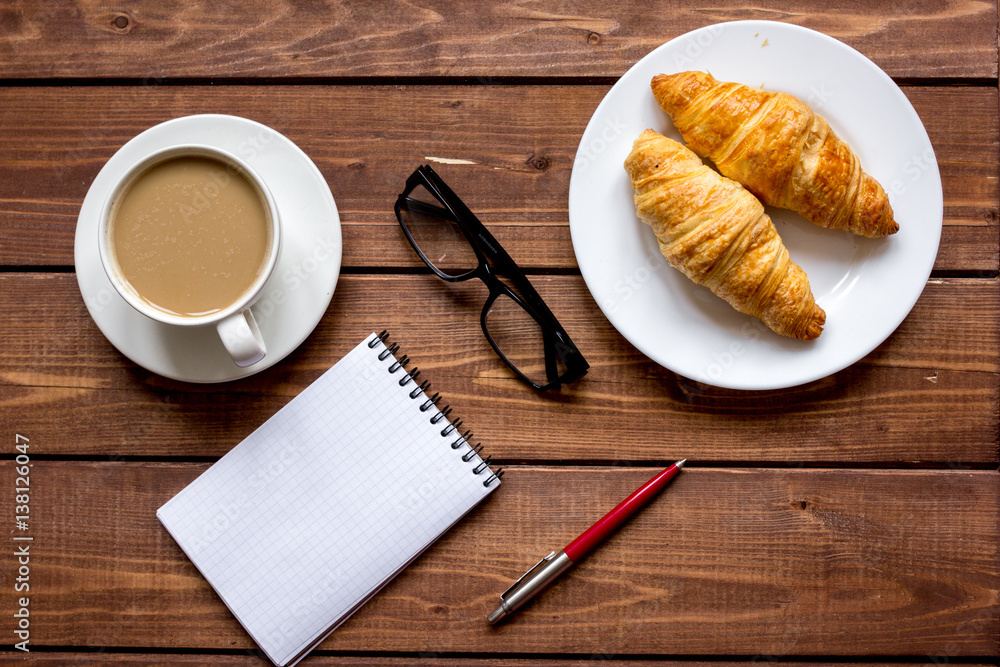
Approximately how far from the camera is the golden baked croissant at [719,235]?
3.12 feet

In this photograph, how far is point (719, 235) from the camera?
94cm

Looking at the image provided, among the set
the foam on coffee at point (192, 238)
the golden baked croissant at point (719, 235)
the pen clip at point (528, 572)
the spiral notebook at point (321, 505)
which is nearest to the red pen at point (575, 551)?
the pen clip at point (528, 572)

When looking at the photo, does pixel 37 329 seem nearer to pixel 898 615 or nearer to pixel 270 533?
pixel 270 533

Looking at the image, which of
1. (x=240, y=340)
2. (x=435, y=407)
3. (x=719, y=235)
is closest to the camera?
(x=240, y=340)

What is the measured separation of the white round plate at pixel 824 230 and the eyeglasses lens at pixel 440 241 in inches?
7.0

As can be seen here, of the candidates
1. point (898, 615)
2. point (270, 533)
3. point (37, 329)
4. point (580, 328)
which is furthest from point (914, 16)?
point (37, 329)

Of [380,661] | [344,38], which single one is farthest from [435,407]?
[344,38]

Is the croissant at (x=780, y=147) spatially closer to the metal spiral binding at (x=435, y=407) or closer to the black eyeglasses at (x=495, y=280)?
the black eyeglasses at (x=495, y=280)

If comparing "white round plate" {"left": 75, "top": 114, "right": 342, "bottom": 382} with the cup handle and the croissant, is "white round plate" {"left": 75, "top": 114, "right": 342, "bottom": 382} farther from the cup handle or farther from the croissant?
the croissant

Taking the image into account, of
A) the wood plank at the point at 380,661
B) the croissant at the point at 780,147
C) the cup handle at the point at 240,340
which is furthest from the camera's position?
the wood plank at the point at 380,661

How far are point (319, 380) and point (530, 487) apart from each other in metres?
0.37

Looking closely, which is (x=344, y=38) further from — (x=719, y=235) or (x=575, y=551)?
(x=575, y=551)

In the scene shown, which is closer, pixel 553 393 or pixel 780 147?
pixel 780 147

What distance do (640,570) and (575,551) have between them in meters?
0.12
